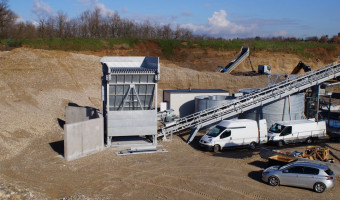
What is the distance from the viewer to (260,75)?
5144 cm

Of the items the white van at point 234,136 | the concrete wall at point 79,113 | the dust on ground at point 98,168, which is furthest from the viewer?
the concrete wall at point 79,113

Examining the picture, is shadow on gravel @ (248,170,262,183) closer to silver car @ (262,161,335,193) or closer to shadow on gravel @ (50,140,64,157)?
silver car @ (262,161,335,193)

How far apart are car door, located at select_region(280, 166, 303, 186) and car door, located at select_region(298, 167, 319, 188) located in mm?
171

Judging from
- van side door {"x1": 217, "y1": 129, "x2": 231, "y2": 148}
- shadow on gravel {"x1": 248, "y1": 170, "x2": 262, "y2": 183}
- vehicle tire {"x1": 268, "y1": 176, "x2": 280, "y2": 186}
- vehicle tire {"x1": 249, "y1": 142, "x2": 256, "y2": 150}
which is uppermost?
van side door {"x1": 217, "y1": 129, "x2": 231, "y2": 148}

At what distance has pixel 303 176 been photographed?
16.5 metres

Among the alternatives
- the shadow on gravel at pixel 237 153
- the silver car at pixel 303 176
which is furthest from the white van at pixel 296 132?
the silver car at pixel 303 176

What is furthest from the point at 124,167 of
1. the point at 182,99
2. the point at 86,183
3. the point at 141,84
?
the point at 182,99

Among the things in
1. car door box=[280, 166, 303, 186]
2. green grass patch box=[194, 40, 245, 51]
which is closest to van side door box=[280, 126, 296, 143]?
car door box=[280, 166, 303, 186]

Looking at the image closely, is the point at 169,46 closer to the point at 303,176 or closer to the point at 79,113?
the point at 79,113

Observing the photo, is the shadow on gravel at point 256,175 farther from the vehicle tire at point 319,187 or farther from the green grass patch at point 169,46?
the green grass patch at point 169,46

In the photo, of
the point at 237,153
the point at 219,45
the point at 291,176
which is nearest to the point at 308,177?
the point at 291,176

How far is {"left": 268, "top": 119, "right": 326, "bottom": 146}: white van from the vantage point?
2541 cm

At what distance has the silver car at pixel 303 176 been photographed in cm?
1622

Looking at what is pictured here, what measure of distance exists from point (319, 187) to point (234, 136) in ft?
27.6
